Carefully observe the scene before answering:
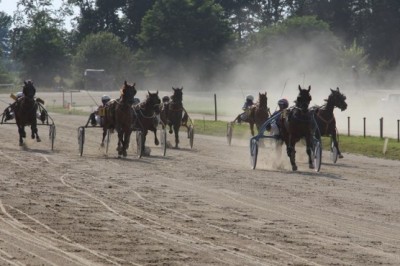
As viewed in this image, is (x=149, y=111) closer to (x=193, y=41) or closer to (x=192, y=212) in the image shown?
(x=192, y=212)

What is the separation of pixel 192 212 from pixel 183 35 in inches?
3706

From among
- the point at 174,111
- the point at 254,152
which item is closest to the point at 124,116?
the point at 254,152

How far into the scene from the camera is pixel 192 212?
17.0 m

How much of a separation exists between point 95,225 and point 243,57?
98431 mm

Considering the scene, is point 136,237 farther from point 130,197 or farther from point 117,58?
point 117,58

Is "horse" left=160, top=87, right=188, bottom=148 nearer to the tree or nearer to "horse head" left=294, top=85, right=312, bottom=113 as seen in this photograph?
"horse head" left=294, top=85, right=312, bottom=113

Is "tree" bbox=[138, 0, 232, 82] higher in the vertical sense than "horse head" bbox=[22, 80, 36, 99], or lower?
higher

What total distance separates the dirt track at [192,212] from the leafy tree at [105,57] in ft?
289

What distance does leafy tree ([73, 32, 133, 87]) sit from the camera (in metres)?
116

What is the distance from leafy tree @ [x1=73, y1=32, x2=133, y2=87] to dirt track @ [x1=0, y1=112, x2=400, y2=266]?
88.0 metres

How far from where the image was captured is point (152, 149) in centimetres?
3241

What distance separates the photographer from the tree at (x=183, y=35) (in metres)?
110

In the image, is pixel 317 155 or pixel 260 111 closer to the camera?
pixel 317 155

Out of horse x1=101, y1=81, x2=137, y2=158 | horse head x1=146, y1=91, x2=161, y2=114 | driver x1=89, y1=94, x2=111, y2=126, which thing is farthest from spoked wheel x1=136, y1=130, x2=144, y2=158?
horse head x1=146, y1=91, x2=161, y2=114
